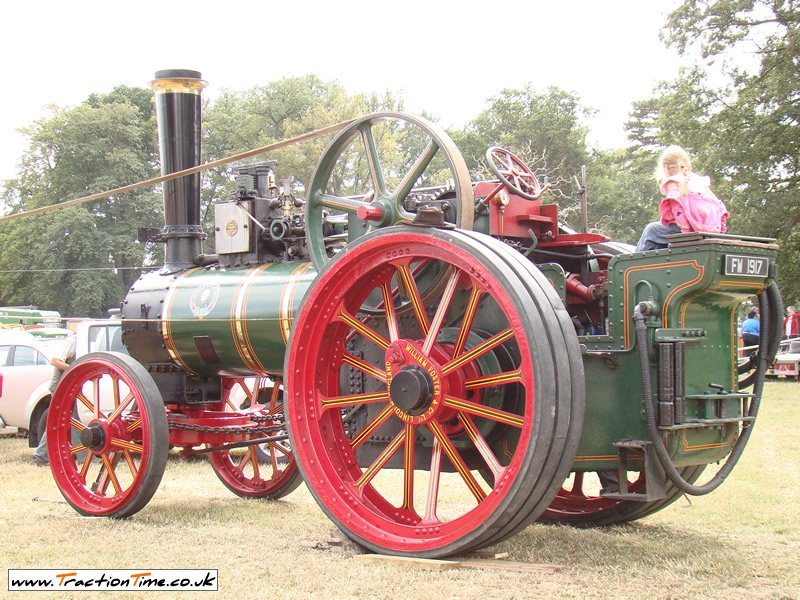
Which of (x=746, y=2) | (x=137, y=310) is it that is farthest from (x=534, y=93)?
(x=137, y=310)

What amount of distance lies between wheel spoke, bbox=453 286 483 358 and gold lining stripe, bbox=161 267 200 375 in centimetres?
280

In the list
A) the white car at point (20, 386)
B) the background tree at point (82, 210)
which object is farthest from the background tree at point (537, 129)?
the white car at point (20, 386)

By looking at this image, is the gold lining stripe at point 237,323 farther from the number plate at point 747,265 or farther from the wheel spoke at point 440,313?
the number plate at point 747,265

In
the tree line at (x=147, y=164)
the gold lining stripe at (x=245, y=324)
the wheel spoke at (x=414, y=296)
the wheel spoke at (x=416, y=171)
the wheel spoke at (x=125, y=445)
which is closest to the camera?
the wheel spoke at (x=414, y=296)

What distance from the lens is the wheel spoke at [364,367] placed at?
191 inches

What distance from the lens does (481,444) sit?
14.4 feet

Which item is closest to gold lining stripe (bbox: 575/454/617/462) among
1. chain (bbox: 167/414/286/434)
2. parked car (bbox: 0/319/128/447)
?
chain (bbox: 167/414/286/434)

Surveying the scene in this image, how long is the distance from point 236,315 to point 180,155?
1542 millimetres

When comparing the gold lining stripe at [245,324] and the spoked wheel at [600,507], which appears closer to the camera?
the spoked wheel at [600,507]

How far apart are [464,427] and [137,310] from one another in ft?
10.9

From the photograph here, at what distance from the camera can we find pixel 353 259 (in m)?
4.73

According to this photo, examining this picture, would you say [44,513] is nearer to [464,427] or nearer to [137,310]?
[137,310]

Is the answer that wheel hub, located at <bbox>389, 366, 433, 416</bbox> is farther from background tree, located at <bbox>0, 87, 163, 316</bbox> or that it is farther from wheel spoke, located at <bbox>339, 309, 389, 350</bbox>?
background tree, located at <bbox>0, 87, 163, 316</bbox>

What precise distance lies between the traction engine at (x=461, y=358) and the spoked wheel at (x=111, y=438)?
1 centimetres
